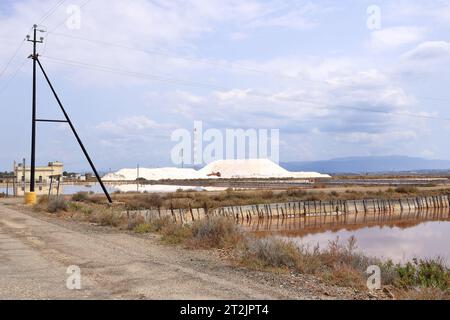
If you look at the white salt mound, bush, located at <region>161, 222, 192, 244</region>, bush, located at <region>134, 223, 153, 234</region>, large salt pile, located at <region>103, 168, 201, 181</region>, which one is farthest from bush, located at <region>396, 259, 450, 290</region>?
large salt pile, located at <region>103, 168, 201, 181</region>

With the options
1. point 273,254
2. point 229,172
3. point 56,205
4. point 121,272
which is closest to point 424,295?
point 273,254

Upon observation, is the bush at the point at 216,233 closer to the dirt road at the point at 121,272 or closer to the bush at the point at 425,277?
the dirt road at the point at 121,272

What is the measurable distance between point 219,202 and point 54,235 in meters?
27.1

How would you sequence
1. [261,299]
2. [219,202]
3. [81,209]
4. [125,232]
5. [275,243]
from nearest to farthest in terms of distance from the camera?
[261,299], [275,243], [125,232], [81,209], [219,202]

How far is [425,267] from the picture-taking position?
10102mm

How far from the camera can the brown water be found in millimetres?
22656

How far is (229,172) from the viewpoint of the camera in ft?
550

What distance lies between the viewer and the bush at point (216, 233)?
42.6 ft

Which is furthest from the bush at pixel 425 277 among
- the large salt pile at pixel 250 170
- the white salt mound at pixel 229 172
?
the large salt pile at pixel 250 170

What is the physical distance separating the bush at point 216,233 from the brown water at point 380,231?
21.2 feet

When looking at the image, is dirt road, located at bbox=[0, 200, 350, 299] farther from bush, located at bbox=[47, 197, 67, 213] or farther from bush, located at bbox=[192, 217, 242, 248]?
bush, located at bbox=[47, 197, 67, 213]
